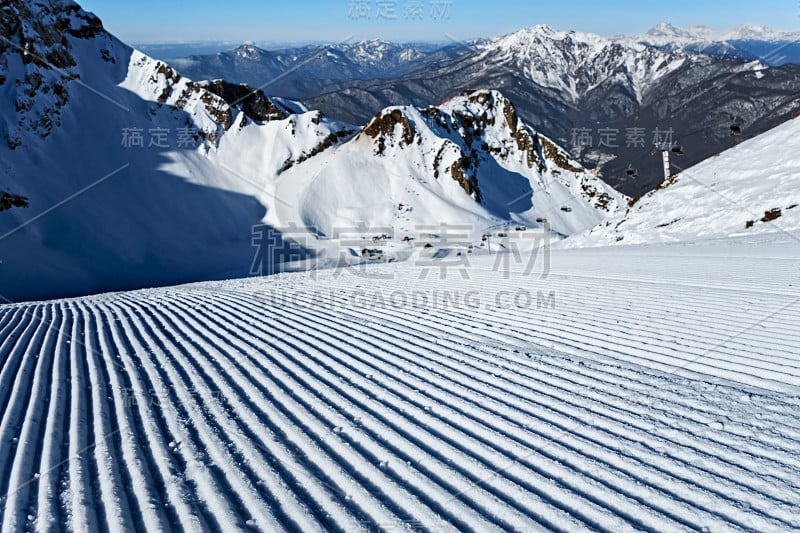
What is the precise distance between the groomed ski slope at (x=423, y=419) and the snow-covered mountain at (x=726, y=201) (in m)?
9.76

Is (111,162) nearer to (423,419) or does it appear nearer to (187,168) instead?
(187,168)

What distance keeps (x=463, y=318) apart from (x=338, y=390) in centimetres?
324

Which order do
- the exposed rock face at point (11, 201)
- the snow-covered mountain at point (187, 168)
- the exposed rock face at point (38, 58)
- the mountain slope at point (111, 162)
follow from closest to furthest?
the exposed rock face at point (11, 201) → the mountain slope at point (111, 162) → the snow-covered mountain at point (187, 168) → the exposed rock face at point (38, 58)

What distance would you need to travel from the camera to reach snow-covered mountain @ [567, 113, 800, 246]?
16516 mm

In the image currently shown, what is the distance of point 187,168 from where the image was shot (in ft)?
131

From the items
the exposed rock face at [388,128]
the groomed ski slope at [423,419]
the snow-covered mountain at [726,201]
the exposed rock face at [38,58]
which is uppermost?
the exposed rock face at [38,58]

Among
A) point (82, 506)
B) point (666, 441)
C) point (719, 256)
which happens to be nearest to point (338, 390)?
point (82, 506)

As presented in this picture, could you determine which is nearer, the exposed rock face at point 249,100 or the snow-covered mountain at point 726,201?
the snow-covered mountain at point 726,201

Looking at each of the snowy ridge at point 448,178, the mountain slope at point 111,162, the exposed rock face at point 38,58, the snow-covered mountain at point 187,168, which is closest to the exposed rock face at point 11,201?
the snow-covered mountain at point 187,168

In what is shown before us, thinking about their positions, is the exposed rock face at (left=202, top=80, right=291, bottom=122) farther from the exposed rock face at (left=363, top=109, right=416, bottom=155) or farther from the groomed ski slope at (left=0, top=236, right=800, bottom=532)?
the groomed ski slope at (left=0, top=236, right=800, bottom=532)

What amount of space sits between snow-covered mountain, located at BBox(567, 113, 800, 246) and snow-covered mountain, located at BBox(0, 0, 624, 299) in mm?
18252

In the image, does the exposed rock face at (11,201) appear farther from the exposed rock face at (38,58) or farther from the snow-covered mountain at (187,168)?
the exposed rock face at (38,58)

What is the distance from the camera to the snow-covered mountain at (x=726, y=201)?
54.2 feet

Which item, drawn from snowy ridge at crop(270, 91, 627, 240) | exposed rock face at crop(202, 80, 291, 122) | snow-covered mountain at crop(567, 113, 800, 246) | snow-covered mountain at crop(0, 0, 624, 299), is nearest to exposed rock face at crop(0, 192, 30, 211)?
snow-covered mountain at crop(0, 0, 624, 299)
